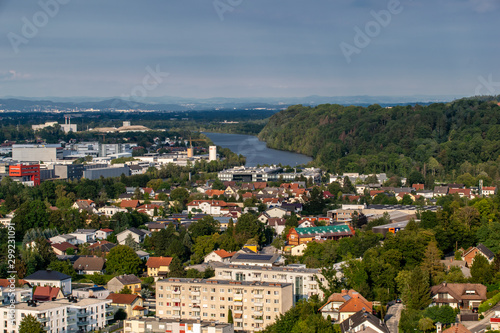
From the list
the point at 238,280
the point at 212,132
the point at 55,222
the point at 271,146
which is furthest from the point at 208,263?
the point at 212,132

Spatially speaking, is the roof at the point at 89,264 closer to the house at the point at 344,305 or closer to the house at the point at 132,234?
the house at the point at 132,234

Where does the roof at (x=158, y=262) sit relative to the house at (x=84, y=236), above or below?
above

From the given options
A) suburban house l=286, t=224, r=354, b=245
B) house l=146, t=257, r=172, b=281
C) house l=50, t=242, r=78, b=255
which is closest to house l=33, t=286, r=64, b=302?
house l=146, t=257, r=172, b=281

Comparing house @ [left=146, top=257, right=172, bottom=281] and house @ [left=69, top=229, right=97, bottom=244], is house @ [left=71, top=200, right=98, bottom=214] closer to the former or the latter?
house @ [left=69, top=229, right=97, bottom=244]

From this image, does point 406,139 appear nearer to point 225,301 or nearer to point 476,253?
point 476,253

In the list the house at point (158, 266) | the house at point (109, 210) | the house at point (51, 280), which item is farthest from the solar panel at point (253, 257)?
the house at point (109, 210)

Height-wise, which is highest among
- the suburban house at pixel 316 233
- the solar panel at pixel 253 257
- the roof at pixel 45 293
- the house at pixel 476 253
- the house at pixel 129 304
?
the house at pixel 476 253

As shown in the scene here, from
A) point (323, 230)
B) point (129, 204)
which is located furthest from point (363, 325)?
point (129, 204)
